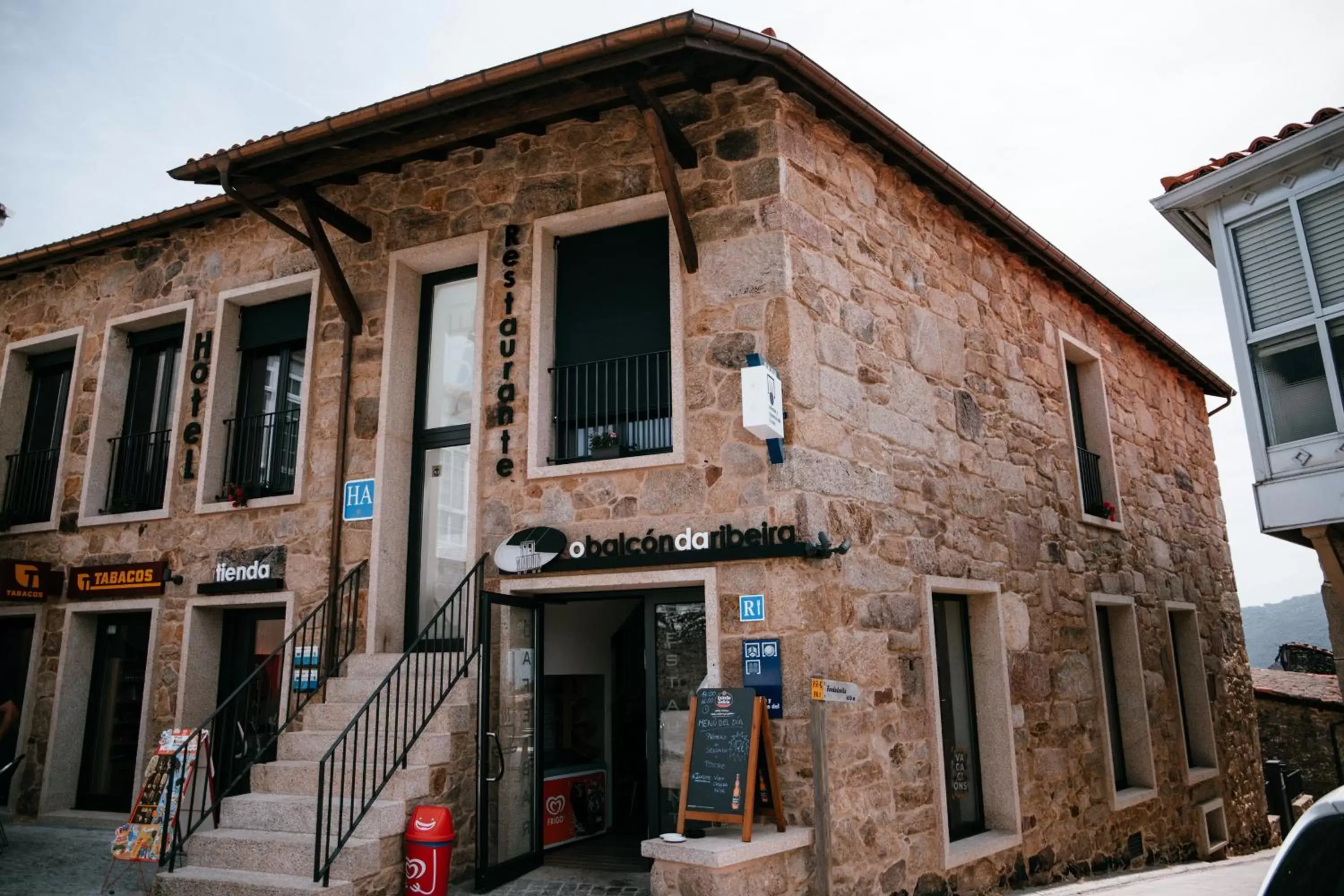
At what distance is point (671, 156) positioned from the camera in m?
6.86

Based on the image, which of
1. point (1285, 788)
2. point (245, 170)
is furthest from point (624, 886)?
point (1285, 788)

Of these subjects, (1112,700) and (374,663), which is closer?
(374,663)

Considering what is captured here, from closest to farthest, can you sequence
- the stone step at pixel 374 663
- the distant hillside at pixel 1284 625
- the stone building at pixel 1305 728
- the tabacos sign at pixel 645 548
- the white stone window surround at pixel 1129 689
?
the tabacos sign at pixel 645 548 → the stone step at pixel 374 663 → the white stone window surround at pixel 1129 689 → the stone building at pixel 1305 728 → the distant hillside at pixel 1284 625

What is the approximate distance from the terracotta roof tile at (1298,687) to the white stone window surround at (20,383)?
656 inches

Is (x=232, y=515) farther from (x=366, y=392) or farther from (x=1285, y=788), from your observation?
(x=1285, y=788)

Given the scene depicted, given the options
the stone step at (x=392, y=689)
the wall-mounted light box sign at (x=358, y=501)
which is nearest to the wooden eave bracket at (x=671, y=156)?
the wall-mounted light box sign at (x=358, y=501)

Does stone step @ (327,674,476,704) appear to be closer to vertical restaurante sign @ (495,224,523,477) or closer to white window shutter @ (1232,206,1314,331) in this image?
vertical restaurante sign @ (495,224,523,477)

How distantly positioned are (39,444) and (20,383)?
76 centimetres

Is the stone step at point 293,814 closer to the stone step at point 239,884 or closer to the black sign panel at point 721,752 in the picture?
the stone step at point 239,884

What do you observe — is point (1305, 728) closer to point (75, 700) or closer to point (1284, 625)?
point (75, 700)

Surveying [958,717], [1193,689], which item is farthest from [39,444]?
[1193,689]

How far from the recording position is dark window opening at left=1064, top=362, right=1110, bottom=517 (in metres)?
10.4

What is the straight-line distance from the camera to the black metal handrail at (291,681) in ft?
24.7

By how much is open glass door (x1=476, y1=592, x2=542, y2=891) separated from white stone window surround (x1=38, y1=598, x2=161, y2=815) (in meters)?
3.87
